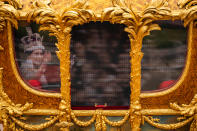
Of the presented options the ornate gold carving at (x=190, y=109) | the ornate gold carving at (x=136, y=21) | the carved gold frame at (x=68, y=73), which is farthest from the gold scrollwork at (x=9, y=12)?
the ornate gold carving at (x=190, y=109)

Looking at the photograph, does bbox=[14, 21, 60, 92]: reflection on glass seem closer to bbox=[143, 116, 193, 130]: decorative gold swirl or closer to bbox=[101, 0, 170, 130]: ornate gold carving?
bbox=[101, 0, 170, 130]: ornate gold carving

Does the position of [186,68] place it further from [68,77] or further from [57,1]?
[57,1]

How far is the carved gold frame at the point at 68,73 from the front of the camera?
148cm

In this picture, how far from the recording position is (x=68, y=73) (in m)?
1.61

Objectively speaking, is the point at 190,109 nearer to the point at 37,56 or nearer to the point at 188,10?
the point at 188,10

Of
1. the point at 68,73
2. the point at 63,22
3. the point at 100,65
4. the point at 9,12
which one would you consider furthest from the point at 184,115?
the point at 9,12

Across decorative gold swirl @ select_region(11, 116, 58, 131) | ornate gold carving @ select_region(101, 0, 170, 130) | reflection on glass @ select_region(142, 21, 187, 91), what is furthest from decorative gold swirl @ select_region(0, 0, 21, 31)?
reflection on glass @ select_region(142, 21, 187, 91)

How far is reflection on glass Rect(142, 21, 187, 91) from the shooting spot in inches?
61.7

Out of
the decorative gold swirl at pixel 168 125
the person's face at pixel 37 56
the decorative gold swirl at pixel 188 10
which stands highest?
the decorative gold swirl at pixel 188 10

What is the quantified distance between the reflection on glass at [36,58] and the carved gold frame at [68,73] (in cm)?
5

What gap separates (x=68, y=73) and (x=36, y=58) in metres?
0.27

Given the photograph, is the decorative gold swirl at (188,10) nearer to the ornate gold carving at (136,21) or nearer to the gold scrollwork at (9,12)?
the ornate gold carving at (136,21)

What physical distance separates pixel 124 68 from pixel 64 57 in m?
0.45

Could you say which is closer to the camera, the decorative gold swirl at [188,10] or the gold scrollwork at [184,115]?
the decorative gold swirl at [188,10]
